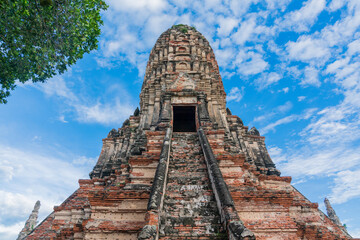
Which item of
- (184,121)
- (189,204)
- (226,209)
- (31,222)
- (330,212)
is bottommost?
(226,209)

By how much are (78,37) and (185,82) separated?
7457 millimetres

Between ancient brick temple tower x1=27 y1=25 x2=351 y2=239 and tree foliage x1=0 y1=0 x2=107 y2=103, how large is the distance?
420 centimetres

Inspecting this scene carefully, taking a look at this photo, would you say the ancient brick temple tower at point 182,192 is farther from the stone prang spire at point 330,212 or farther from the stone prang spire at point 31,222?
the stone prang spire at point 31,222

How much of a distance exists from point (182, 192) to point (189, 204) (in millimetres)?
462

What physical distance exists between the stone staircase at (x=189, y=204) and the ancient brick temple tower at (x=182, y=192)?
0.02 meters

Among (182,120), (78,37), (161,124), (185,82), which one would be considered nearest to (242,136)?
(182,120)

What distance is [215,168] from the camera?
5742 millimetres

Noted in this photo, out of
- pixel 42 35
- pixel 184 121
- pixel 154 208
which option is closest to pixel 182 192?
pixel 154 208

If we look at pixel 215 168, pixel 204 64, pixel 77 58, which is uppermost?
pixel 204 64

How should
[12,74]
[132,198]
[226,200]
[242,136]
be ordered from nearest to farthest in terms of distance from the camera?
1. [226,200]
2. [132,198]
3. [12,74]
4. [242,136]

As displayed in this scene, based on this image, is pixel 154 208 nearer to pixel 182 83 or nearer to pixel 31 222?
pixel 182 83

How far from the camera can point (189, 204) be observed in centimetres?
509

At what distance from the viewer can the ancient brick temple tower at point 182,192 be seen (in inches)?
180

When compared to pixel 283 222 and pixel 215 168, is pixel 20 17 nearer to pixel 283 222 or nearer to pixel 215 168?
pixel 215 168
